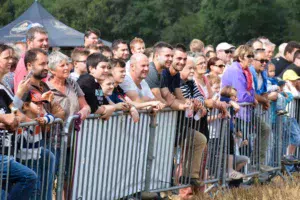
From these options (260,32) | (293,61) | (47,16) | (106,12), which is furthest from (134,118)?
(106,12)

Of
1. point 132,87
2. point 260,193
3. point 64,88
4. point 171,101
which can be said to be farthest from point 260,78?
point 64,88

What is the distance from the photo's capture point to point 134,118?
348 inches

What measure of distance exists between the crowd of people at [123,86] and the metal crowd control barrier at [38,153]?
2cm

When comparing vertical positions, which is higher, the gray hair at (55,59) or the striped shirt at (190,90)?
the gray hair at (55,59)

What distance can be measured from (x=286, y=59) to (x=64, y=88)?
310 inches

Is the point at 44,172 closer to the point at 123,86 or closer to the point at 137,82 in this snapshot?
the point at 123,86

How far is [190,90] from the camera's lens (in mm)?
10664

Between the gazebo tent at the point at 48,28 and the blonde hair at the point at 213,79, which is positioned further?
the gazebo tent at the point at 48,28

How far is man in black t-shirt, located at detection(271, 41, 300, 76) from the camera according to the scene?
15406 millimetres

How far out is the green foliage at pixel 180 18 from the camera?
261ft

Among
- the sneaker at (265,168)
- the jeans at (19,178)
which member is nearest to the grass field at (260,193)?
the sneaker at (265,168)

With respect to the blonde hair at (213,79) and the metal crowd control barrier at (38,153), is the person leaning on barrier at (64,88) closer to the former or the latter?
the metal crowd control barrier at (38,153)

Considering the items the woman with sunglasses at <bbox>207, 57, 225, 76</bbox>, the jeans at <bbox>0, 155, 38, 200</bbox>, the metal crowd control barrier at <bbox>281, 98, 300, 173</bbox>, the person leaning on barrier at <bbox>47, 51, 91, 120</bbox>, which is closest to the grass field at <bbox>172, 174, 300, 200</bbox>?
the metal crowd control barrier at <bbox>281, 98, 300, 173</bbox>

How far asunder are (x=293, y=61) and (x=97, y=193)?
7.33 metres
